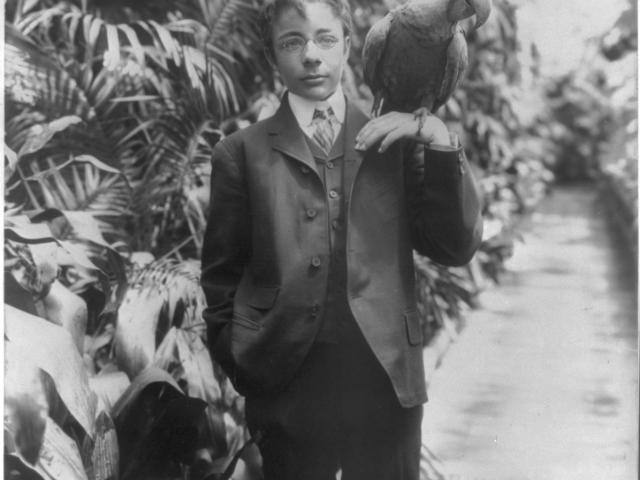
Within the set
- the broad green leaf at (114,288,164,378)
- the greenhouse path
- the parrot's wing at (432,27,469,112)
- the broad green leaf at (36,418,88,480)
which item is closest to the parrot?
the parrot's wing at (432,27,469,112)

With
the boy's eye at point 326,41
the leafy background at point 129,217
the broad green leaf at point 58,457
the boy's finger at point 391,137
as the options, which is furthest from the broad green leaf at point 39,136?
the boy's finger at point 391,137

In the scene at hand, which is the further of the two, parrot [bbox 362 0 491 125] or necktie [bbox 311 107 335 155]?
necktie [bbox 311 107 335 155]

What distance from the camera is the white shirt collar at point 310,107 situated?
1591 millimetres

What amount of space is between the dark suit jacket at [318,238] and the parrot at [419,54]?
7 centimetres

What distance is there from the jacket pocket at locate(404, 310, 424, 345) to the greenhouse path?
40cm

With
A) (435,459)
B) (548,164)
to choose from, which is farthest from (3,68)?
(548,164)

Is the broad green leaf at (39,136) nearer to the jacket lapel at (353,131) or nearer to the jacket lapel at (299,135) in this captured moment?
the jacket lapel at (299,135)

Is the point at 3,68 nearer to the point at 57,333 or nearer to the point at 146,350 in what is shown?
the point at 57,333

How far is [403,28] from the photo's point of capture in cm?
150

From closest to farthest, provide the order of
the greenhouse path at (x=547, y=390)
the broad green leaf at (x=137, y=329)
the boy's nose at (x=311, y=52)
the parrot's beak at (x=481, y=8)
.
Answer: the parrot's beak at (x=481, y=8) → the boy's nose at (x=311, y=52) → the greenhouse path at (x=547, y=390) → the broad green leaf at (x=137, y=329)

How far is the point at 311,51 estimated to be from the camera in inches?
60.1

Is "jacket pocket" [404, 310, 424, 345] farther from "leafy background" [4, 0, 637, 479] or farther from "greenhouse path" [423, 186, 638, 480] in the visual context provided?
"leafy background" [4, 0, 637, 479]

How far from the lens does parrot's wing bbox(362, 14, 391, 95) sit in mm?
1543

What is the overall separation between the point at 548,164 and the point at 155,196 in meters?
2.10
